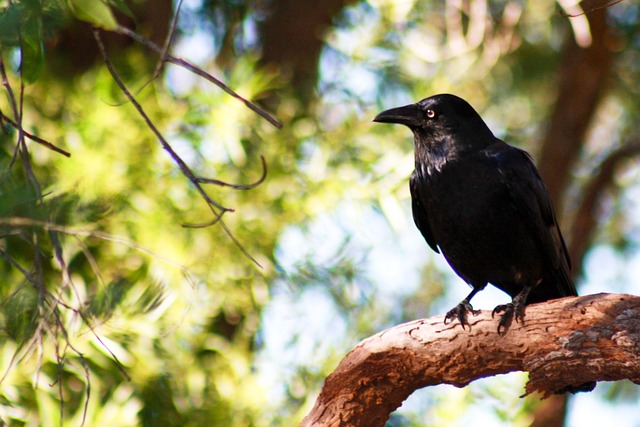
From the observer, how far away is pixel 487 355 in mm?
3012

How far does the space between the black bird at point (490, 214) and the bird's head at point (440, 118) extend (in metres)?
0.01

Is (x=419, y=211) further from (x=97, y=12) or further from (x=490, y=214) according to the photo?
(x=97, y=12)

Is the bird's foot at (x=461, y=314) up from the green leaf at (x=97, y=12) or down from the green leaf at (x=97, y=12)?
down

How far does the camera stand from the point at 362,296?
676cm

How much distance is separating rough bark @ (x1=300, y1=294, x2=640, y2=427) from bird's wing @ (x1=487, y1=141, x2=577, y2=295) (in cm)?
84

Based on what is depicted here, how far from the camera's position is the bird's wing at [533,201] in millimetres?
3879

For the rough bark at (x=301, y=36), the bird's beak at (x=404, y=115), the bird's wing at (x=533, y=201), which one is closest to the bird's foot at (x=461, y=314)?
the bird's wing at (x=533, y=201)

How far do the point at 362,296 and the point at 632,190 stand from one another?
322 cm

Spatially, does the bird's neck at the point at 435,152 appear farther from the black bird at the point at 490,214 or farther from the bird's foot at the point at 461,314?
the bird's foot at the point at 461,314

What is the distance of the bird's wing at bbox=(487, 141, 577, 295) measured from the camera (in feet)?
12.7

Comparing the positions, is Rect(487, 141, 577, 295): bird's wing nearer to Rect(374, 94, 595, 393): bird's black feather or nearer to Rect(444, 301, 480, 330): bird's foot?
Rect(374, 94, 595, 393): bird's black feather

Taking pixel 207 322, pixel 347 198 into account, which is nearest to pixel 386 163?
pixel 347 198

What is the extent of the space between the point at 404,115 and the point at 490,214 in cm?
76

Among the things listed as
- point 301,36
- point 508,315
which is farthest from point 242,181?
point 508,315
